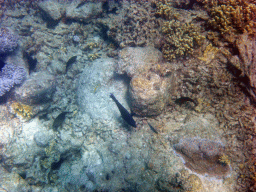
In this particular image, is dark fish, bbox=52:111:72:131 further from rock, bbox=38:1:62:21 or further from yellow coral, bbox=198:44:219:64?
yellow coral, bbox=198:44:219:64

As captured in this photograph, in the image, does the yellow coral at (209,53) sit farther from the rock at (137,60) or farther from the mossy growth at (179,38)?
the rock at (137,60)

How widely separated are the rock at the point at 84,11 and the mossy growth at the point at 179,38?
3431 millimetres

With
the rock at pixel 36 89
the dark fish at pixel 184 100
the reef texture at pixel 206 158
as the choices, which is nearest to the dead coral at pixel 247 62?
the dark fish at pixel 184 100

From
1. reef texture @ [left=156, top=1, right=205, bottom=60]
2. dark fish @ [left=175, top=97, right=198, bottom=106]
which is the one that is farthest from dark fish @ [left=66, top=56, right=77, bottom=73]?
dark fish @ [left=175, top=97, right=198, bottom=106]

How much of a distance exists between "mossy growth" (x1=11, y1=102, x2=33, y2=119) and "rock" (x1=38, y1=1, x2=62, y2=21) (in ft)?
14.1

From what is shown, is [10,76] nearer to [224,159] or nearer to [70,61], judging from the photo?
[70,61]

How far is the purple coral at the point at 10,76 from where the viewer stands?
4.59 metres

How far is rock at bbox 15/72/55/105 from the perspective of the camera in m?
4.78

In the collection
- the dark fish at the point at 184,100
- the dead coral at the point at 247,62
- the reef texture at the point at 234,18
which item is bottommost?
the dark fish at the point at 184,100

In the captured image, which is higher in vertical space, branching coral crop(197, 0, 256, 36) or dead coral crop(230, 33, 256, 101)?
branching coral crop(197, 0, 256, 36)

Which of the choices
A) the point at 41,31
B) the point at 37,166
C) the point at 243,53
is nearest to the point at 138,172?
the point at 37,166

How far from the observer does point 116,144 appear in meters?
4.55

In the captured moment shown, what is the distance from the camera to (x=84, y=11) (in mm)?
6105

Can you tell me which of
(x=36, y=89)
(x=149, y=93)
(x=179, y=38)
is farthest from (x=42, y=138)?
(x=179, y=38)
